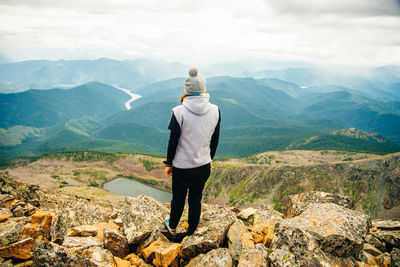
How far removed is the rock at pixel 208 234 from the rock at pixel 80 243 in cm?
297

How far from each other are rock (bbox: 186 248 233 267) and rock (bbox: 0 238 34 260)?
5.04 m

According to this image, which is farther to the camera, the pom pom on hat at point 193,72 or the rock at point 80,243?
the rock at point 80,243

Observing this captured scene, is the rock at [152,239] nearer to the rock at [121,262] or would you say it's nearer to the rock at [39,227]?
the rock at [121,262]

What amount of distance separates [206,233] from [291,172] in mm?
73402

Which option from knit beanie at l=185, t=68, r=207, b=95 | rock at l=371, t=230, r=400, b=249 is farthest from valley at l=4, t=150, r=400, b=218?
knit beanie at l=185, t=68, r=207, b=95

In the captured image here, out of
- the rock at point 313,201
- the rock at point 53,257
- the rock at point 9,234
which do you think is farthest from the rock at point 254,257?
the rock at point 9,234

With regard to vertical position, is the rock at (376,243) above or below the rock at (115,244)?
below

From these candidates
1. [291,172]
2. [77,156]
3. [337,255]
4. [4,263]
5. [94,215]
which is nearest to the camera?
[4,263]

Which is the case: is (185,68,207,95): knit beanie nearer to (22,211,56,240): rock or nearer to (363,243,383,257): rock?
(22,211,56,240): rock

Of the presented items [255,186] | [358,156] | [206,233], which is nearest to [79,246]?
[206,233]

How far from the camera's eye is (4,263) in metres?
6.28

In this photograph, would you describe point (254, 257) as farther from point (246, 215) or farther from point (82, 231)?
point (82, 231)

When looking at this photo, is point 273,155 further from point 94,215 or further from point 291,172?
point 94,215

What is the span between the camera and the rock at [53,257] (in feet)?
19.0
